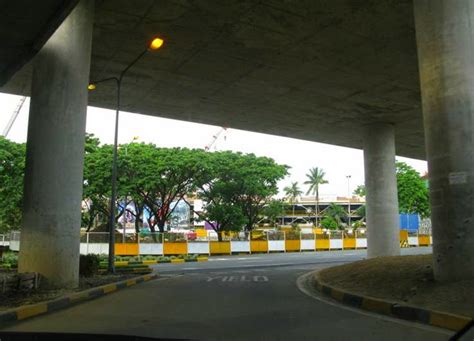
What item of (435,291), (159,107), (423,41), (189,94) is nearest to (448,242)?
(435,291)

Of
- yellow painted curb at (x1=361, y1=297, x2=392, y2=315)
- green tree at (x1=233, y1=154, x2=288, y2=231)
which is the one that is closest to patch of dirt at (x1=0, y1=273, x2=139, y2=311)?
yellow painted curb at (x1=361, y1=297, x2=392, y2=315)

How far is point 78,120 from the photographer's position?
11.9 meters

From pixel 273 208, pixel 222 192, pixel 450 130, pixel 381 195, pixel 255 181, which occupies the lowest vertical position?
pixel 450 130

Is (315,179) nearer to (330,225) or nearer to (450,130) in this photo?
(330,225)

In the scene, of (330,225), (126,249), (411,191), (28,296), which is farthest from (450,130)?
(330,225)

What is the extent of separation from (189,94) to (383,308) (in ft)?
42.2

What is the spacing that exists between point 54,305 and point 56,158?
3.35 meters

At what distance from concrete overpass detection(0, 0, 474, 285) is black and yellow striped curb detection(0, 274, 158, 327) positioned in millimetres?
669

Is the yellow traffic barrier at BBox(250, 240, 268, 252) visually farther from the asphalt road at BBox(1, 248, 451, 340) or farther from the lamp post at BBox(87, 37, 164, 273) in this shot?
the asphalt road at BBox(1, 248, 451, 340)

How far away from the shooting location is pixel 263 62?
1673 cm

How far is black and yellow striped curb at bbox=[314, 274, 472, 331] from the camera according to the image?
309 inches

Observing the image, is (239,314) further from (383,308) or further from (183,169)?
(183,169)

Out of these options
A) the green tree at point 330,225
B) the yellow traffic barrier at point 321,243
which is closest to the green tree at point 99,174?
the yellow traffic barrier at point 321,243

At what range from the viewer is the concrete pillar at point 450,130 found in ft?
32.1
